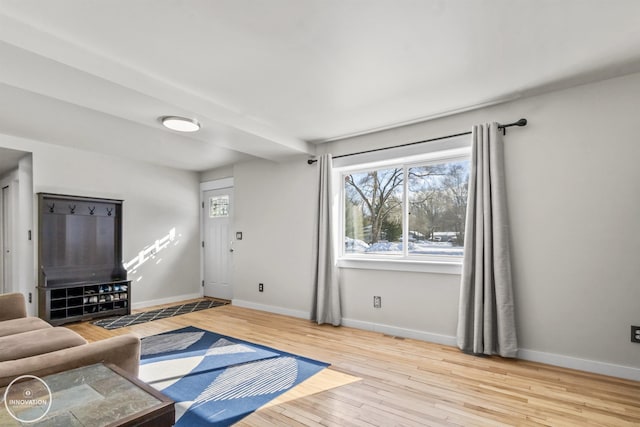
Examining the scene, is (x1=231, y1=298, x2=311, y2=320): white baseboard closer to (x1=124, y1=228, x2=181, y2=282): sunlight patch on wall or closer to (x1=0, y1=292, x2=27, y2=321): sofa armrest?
(x1=124, y1=228, x2=181, y2=282): sunlight patch on wall

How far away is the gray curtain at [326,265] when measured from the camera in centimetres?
412

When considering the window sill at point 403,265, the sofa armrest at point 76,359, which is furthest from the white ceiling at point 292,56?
the sofa armrest at point 76,359

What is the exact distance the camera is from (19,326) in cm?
257

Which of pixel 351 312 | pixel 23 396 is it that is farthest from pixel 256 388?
pixel 351 312

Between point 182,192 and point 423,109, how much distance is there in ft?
14.6

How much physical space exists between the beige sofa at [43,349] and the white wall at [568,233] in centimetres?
277

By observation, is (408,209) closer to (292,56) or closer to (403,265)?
(403,265)

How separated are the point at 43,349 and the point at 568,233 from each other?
4.06 metres

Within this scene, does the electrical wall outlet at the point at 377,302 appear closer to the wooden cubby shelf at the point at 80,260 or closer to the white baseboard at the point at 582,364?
the white baseboard at the point at 582,364

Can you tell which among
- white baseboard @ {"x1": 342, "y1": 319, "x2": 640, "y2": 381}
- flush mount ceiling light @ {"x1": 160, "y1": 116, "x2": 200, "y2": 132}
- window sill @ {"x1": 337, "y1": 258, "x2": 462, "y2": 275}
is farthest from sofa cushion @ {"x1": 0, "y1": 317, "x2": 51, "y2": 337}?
white baseboard @ {"x1": 342, "y1": 319, "x2": 640, "y2": 381}

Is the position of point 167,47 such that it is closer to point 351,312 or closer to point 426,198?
point 426,198

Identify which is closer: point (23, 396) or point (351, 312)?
point (23, 396)

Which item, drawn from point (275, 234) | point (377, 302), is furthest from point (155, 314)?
point (377, 302)

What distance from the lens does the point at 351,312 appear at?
4.07 m
